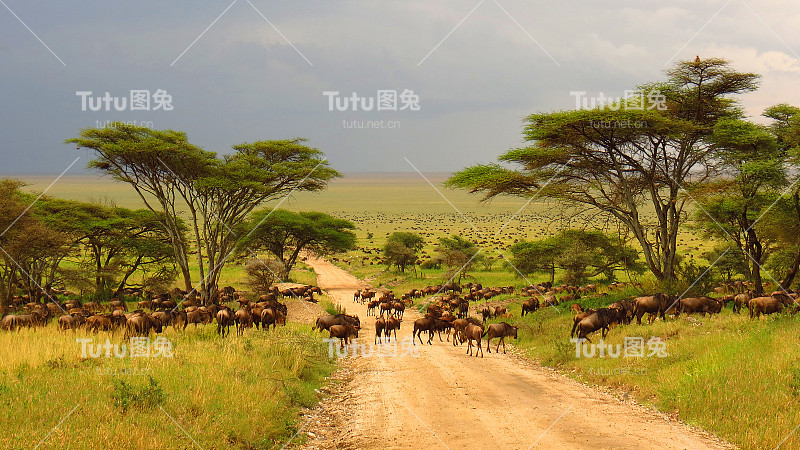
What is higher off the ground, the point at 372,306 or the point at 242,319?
the point at 242,319

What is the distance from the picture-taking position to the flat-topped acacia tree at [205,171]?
81.8ft

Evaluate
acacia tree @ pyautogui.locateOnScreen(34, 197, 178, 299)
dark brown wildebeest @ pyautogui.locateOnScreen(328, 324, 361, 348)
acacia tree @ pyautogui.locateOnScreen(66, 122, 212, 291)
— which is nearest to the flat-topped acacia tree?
acacia tree @ pyautogui.locateOnScreen(66, 122, 212, 291)

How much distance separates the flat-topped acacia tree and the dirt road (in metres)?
15.7

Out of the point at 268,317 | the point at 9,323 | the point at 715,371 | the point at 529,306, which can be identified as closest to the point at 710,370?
the point at 715,371

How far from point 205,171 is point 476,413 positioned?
Answer: 874 inches

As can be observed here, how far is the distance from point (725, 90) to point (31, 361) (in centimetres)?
2721

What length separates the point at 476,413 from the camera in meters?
9.60

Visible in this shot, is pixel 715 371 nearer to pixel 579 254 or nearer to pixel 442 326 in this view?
pixel 442 326

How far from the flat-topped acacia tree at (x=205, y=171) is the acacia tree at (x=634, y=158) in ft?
32.9

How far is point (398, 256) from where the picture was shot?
52250 millimetres

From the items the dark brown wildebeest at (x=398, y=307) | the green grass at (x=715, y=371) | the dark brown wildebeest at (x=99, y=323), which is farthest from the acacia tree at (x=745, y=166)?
the dark brown wildebeest at (x=99, y=323)

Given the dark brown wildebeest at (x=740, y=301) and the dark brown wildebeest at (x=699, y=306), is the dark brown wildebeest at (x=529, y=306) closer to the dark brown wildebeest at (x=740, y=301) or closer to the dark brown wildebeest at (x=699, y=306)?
the dark brown wildebeest at (x=699, y=306)

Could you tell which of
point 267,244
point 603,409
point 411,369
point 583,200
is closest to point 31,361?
point 411,369

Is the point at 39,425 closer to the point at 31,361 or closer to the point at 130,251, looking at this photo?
the point at 31,361
